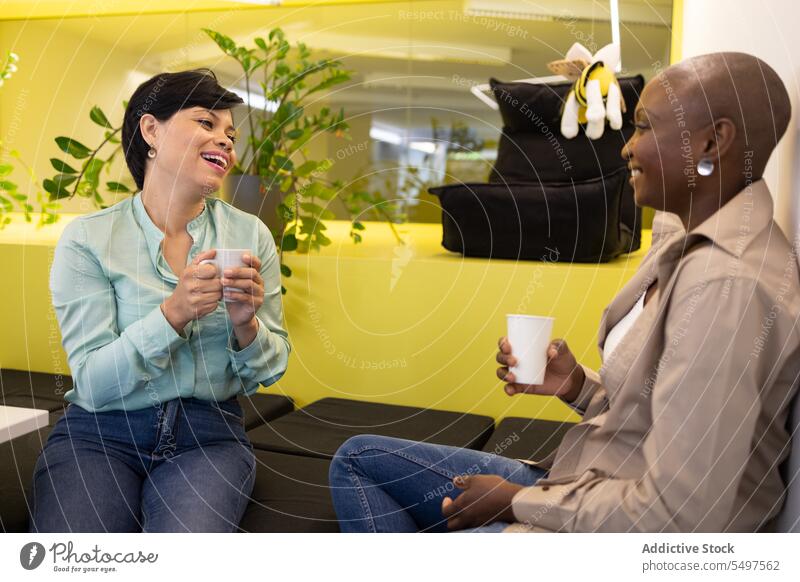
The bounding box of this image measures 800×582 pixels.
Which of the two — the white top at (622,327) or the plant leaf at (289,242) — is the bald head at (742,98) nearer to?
the white top at (622,327)

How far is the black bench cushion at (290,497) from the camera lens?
1.31m

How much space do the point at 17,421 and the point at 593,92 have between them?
4.80ft

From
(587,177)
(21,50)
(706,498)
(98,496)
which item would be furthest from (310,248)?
(21,50)

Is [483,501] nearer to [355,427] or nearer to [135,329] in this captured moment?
[135,329]

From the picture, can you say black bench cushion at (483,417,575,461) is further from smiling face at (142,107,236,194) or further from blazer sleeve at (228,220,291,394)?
smiling face at (142,107,236,194)

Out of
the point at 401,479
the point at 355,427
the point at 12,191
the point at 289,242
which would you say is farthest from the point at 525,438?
the point at 12,191

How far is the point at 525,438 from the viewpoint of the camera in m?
1.82

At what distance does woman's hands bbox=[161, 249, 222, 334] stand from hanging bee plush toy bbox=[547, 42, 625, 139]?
Result: 120 cm

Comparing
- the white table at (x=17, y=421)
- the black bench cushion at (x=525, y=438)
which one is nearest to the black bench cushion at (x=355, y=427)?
the black bench cushion at (x=525, y=438)

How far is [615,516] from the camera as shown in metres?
0.89

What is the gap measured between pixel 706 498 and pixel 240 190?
1.68 m

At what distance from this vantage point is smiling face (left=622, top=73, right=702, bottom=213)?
89 centimetres

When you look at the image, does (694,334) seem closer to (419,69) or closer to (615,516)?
(615,516)

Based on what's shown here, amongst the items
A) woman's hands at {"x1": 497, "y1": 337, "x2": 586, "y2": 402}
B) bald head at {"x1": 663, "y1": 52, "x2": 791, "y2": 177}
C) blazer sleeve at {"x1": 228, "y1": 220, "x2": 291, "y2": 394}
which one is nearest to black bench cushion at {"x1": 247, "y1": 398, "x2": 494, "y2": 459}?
blazer sleeve at {"x1": 228, "y1": 220, "x2": 291, "y2": 394}
